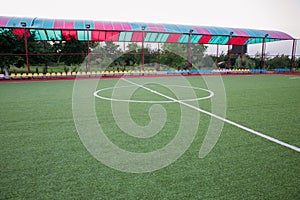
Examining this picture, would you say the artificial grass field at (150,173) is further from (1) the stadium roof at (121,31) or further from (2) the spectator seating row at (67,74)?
(1) the stadium roof at (121,31)

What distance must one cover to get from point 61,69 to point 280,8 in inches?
738

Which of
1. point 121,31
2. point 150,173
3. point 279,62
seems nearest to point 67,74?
point 121,31

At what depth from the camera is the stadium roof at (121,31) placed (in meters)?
17.8

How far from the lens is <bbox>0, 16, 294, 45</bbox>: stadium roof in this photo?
58.5 feet

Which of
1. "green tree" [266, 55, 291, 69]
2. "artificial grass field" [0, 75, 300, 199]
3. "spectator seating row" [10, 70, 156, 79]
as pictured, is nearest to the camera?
"artificial grass field" [0, 75, 300, 199]

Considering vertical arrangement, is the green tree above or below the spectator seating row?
above

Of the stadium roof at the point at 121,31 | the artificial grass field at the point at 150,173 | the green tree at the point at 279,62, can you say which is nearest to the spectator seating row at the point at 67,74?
the stadium roof at the point at 121,31

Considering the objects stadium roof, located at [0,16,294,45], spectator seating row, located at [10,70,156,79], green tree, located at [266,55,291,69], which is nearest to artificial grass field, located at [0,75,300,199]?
spectator seating row, located at [10,70,156,79]

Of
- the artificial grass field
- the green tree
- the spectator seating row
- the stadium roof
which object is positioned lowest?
the artificial grass field

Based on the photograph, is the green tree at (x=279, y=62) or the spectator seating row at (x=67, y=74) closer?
the spectator seating row at (x=67, y=74)

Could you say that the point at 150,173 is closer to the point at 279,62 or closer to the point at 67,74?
the point at 67,74

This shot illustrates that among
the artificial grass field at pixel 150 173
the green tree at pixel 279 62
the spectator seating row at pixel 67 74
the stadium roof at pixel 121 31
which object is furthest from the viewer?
the green tree at pixel 279 62

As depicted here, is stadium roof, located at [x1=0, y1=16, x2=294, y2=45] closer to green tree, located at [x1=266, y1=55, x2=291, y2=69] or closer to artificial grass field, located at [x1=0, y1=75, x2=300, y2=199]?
green tree, located at [x1=266, y1=55, x2=291, y2=69]

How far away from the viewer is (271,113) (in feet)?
17.4
